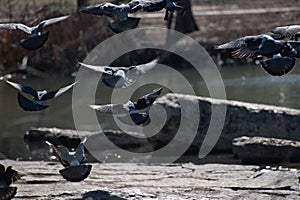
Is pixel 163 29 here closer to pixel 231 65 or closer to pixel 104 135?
pixel 231 65

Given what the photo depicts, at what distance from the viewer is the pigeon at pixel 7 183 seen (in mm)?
6766

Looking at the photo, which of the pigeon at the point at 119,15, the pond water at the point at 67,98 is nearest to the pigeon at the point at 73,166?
the pigeon at the point at 119,15

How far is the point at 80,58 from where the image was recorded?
1858cm

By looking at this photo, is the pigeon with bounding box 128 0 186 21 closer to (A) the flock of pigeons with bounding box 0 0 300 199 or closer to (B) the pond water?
(A) the flock of pigeons with bounding box 0 0 300 199

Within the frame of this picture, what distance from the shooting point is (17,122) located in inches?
546

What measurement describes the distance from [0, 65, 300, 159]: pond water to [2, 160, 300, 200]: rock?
302 centimetres

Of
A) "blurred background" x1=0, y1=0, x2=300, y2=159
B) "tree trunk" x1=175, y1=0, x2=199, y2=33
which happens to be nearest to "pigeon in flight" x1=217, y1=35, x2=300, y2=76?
"blurred background" x1=0, y1=0, x2=300, y2=159

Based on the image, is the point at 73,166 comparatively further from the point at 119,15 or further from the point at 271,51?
the point at 271,51

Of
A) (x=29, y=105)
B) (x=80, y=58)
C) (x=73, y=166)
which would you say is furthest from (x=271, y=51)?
(x=80, y=58)

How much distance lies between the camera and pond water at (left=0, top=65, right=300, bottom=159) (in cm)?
1281

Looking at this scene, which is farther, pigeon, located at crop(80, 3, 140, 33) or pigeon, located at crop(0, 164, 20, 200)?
pigeon, located at crop(80, 3, 140, 33)

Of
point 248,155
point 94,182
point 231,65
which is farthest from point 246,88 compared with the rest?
point 94,182

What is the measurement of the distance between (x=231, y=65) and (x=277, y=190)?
42.8ft

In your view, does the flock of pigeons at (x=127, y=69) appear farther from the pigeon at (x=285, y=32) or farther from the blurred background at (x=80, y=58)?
the blurred background at (x=80, y=58)
